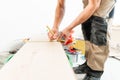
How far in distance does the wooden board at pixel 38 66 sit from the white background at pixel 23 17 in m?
1.20

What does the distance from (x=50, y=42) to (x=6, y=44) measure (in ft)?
3.75

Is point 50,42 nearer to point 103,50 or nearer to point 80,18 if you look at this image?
point 80,18

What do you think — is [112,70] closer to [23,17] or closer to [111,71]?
[111,71]

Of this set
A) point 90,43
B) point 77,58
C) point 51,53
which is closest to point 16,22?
point 77,58

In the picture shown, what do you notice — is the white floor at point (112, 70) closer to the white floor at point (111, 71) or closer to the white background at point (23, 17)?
the white floor at point (111, 71)

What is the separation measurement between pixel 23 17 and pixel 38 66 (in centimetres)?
166

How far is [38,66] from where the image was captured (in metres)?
1.14

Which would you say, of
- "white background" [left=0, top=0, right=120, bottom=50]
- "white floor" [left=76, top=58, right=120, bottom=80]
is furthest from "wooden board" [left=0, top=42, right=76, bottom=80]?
"white background" [left=0, top=0, right=120, bottom=50]

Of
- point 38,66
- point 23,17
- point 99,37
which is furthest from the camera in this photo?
point 23,17

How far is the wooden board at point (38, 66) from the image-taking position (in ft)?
3.24

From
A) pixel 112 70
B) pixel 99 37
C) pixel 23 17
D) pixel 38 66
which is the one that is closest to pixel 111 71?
pixel 112 70

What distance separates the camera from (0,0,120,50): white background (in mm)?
2631

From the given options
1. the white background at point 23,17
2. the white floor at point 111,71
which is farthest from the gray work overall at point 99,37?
the white background at point 23,17

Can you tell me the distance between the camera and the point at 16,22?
2.68m
